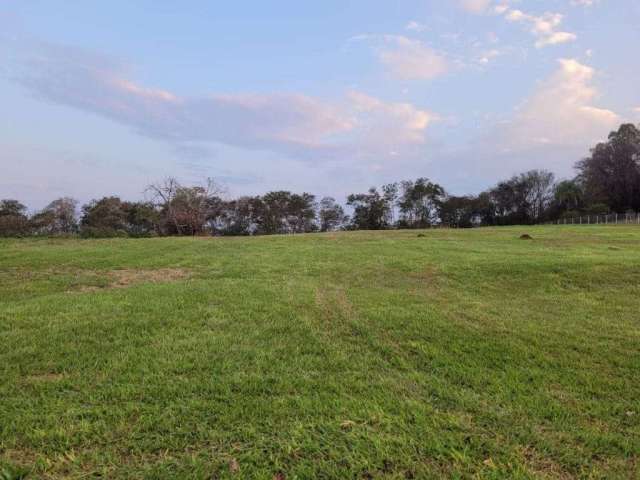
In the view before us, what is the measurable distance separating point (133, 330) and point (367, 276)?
5.76 metres

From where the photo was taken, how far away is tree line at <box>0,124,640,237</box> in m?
36.5

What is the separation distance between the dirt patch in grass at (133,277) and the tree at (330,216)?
4926 centimetres

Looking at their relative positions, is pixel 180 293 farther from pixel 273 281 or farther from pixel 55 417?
pixel 55 417

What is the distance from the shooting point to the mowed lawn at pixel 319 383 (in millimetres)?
2695

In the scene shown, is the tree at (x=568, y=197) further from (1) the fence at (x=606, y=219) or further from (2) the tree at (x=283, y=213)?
(2) the tree at (x=283, y=213)

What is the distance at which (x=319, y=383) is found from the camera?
12.3ft

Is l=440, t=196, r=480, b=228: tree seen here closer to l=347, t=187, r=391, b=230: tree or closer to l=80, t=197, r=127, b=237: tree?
l=347, t=187, r=391, b=230: tree

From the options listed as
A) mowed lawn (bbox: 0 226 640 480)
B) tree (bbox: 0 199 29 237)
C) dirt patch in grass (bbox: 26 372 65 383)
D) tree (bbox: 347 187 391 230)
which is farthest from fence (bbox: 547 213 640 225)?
tree (bbox: 0 199 29 237)

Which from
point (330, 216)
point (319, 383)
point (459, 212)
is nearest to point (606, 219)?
point (459, 212)

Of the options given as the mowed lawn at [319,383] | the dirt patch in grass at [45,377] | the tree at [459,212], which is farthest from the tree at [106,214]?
the tree at [459,212]

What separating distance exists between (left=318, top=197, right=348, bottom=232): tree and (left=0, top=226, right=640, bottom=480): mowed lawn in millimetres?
52133

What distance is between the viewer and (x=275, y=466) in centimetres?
262

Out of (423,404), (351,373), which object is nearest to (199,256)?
(351,373)

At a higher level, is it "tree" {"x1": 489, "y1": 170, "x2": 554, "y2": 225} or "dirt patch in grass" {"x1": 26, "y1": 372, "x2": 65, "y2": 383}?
"tree" {"x1": 489, "y1": 170, "x2": 554, "y2": 225}
